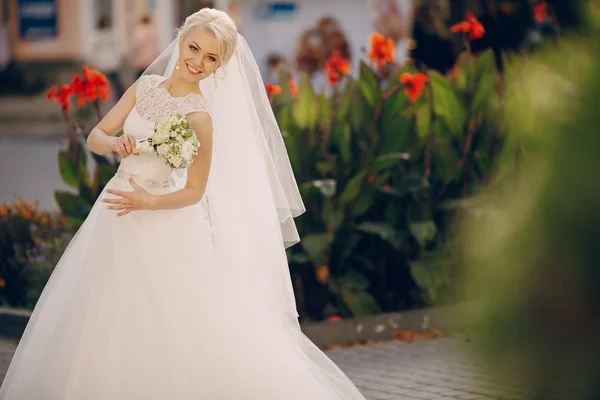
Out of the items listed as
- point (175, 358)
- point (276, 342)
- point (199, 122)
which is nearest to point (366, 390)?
point (276, 342)

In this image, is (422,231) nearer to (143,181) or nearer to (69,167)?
(69,167)

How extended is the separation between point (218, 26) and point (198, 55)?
0.48ft

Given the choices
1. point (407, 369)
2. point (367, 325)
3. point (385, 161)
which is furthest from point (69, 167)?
point (407, 369)

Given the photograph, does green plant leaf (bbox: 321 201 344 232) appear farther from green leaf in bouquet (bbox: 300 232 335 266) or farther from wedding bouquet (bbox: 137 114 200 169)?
wedding bouquet (bbox: 137 114 200 169)

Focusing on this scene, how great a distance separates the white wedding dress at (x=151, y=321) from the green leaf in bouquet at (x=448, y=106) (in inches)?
128

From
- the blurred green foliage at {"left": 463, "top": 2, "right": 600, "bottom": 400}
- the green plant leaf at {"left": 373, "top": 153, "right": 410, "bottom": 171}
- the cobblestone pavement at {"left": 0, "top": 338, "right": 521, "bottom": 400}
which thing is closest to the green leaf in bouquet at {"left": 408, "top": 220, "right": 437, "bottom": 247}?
the green plant leaf at {"left": 373, "top": 153, "right": 410, "bottom": 171}

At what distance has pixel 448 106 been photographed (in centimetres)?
763

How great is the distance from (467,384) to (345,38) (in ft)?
49.8

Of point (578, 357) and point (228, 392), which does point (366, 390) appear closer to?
point (228, 392)

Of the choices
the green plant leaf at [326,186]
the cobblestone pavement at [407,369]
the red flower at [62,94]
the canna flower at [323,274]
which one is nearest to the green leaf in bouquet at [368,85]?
the green plant leaf at [326,186]

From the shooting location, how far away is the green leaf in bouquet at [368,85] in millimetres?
7551

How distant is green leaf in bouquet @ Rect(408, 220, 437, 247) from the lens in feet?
23.5

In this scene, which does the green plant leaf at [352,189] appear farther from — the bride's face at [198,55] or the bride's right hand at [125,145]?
the bride's right hand at [125,145]

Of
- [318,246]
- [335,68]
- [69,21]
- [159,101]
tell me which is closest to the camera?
[159,101]
